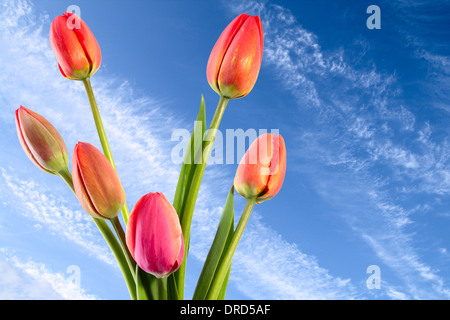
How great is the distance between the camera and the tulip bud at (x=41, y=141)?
0.47m

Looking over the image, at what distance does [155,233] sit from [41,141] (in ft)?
0.61

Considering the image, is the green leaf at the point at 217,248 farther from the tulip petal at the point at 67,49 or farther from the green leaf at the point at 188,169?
the tulip petal at the point at 67,49

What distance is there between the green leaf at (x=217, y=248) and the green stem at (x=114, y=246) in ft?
0.24

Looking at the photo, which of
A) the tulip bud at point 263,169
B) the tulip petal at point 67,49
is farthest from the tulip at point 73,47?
the tulip bud at point 263,169

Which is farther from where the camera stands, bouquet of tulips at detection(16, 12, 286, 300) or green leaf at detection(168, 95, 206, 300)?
green leaf at detection(168, 95, 206, 300)

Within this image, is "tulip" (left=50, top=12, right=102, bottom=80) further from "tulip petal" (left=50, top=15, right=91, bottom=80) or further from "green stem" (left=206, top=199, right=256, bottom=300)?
"green stem" (left=206, top=199, right=256, bottom=300)

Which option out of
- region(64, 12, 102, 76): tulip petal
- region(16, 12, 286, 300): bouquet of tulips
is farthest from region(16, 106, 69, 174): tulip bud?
region(64, 12, 102, 76): tulip petal

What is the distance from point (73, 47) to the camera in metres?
0.54

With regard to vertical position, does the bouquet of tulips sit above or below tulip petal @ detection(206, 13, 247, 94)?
below

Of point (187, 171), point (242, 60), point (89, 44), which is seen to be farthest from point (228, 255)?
point (89, 44)

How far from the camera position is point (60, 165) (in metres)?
0.47

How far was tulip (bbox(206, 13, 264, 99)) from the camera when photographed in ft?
1.60
